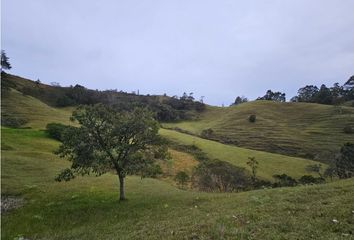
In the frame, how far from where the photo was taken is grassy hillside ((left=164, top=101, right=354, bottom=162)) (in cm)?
9188

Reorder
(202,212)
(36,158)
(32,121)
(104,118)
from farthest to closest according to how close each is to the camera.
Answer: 1. (32,121)
2. (36,158)
3. (104,118)
4. (202,212)

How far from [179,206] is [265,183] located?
1457 inches

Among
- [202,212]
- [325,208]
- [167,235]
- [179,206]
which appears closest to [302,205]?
[325,208]

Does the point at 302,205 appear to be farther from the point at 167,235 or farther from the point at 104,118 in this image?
the point at 104,118

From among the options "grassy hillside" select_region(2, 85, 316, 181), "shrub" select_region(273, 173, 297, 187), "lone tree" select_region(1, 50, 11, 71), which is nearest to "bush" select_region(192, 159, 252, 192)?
"grassy hillside" select_region(2, 85, 316, 181)

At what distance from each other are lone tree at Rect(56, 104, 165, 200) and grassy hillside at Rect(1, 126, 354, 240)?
2884 mm

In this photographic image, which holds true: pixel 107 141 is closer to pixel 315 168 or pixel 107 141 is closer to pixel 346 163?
pixel 346 163

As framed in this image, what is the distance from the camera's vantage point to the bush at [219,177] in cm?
5312

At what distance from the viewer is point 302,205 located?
61.3 ft

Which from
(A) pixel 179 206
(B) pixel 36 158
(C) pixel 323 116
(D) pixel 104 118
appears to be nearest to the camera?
(A) pixel 179 206

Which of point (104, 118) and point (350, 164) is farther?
point (350, 164)

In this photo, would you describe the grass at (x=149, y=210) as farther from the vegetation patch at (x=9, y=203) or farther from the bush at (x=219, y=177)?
the bush at (x=219, y=177)

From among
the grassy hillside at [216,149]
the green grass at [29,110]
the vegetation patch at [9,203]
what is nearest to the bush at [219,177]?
the grassy hillside at [216,149]

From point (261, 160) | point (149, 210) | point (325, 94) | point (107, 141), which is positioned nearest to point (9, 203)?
point (107, 141)
